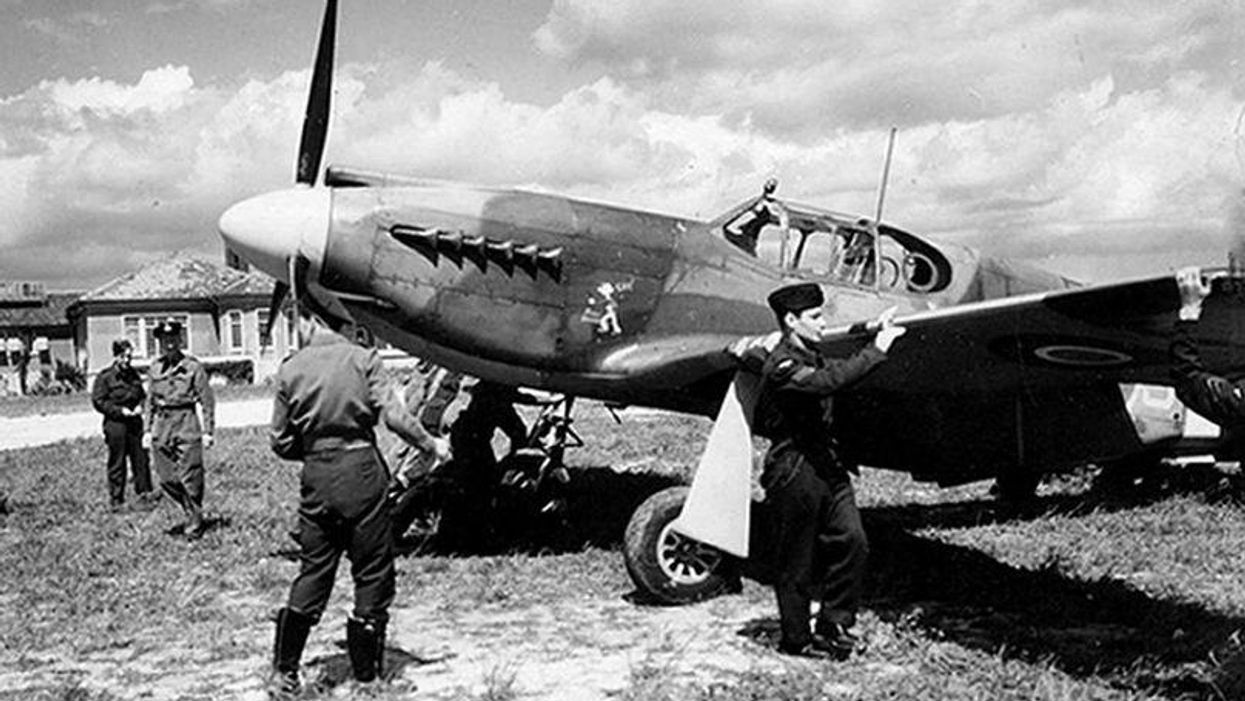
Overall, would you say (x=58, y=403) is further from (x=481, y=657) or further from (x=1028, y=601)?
(x=1028, y=601)

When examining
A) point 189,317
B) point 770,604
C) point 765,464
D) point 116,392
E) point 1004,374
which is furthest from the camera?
point 189,317

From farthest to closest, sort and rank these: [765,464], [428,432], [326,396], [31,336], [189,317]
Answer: [31,336] → [189,317] → [428,432] → [765,464] → [326,396]

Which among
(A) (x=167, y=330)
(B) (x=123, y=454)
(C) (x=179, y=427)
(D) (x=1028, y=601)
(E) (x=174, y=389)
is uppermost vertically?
(A) (x=167, y=330)

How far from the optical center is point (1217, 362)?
6000mm

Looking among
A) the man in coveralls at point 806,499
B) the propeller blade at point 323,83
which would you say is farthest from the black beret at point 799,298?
the propeller blade at point 323,83

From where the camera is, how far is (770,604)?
7086 millimetres

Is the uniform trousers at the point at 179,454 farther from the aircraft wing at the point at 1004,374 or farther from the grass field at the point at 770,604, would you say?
the aircraft wing at the point at 1004,374

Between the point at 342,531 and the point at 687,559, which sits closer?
the point at 342,531

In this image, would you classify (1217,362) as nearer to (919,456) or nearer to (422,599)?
(919,456)

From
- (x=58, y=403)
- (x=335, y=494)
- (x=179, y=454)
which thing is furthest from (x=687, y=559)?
(x=58, y=403)

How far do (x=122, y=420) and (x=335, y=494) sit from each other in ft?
25.5

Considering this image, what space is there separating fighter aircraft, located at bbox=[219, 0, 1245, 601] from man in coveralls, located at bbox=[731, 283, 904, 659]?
23.3 inches

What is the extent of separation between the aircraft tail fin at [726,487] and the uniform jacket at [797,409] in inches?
11.2

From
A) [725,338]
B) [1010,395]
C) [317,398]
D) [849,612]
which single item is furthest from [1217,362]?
[317,398]
